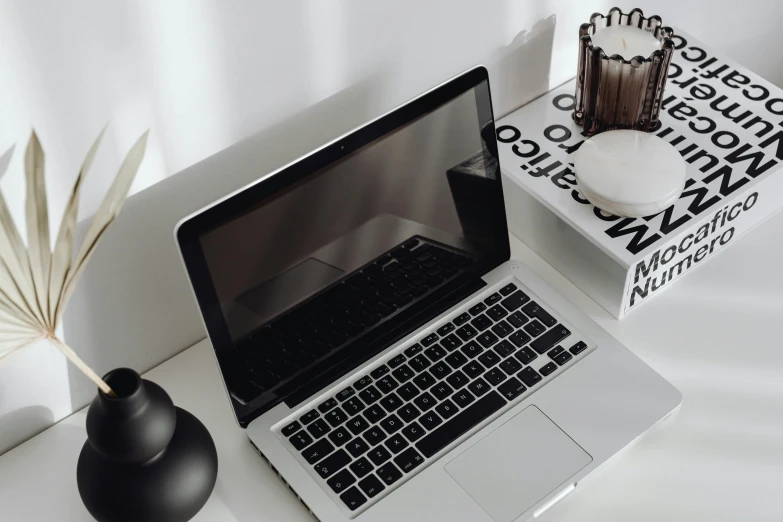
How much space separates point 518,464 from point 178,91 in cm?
44

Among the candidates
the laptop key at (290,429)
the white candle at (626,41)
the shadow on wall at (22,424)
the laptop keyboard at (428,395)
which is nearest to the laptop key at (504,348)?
the laptop keyboard at (428,395)

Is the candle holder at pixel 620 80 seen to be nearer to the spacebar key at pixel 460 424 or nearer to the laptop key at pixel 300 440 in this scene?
the spacebar key at pixel 460 424

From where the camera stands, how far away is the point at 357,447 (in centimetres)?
78

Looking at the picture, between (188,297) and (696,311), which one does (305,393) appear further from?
(696,311)

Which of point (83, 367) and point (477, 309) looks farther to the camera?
point (477, 309)

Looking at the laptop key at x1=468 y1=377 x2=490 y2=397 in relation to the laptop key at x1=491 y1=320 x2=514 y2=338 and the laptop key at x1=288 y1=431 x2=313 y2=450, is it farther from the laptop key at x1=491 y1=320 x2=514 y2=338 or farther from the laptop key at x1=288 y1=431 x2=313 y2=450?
the laptop key at x1=288 y1=431 x2=313 y2=450

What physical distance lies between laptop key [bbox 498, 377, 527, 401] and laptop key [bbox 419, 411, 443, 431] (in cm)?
7

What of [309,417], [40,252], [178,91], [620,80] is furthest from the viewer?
[620,80]

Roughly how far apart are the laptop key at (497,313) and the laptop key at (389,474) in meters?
0.19

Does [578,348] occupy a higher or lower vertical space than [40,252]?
lower

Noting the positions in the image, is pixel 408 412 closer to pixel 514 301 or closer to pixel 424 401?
pixel 424 401

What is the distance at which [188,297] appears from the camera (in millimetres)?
866

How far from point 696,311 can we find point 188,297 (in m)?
0.53

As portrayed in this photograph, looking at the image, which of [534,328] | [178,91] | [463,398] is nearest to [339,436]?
[463,398]
